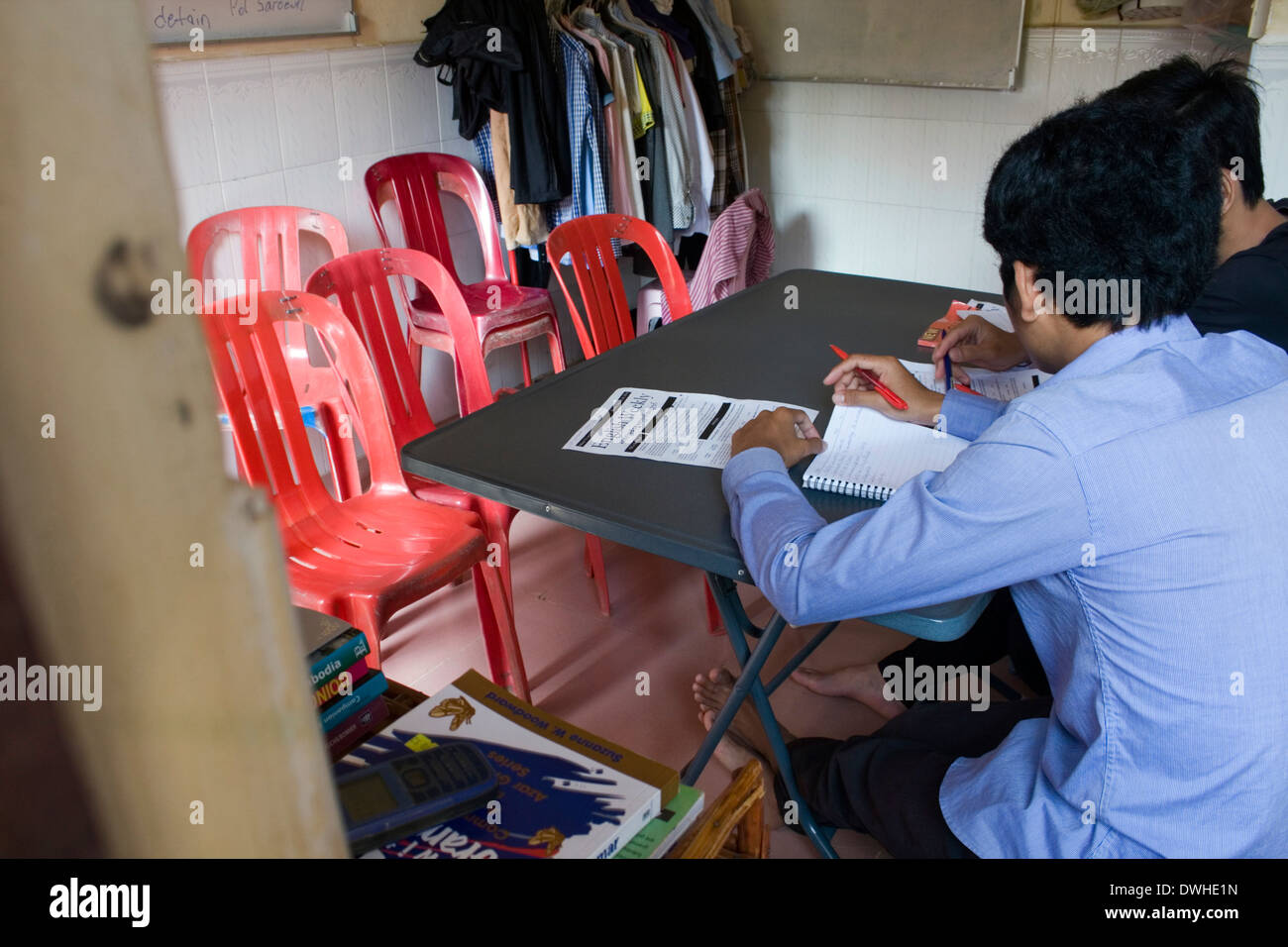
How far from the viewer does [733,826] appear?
0.86 m

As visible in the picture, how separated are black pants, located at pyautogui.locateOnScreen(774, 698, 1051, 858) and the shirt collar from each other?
0.62m

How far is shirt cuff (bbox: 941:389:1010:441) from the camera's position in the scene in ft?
4.96

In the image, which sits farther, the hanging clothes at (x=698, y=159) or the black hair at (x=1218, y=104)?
the hanging clothes at (x=698, y=159)

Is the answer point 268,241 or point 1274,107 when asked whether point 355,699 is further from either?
point 1274,107

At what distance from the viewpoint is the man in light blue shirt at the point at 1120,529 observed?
983 millimetres

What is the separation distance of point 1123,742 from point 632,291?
12.6ft

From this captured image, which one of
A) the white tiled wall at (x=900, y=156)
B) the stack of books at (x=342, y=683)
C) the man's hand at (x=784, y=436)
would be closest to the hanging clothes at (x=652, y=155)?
the white tiled wall at (x=900, y=156)

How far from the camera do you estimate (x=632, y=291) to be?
4688 millimetres

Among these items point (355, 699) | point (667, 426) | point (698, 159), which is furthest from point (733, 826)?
point (698, 159)

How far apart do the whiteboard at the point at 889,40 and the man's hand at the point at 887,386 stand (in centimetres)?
273

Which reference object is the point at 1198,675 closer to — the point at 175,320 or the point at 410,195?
the point at 175,320

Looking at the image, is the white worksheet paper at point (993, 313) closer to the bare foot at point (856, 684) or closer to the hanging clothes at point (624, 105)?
the bare foot at point (856, 684)

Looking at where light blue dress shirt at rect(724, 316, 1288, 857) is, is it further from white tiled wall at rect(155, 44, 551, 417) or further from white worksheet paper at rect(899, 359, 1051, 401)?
white tiled wall at rect(155, 44, 551, 417)

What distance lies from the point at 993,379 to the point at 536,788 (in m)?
1.34
